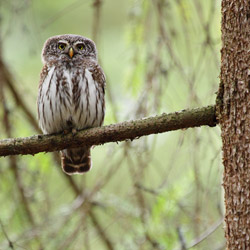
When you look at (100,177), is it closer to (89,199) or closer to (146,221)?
(89,199)

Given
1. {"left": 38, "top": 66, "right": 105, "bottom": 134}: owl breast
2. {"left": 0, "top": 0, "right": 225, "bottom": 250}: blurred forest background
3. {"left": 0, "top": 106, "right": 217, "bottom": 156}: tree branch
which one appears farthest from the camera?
{"left": 38, "top": 66, "right": 105, "bottom": 134}: owl breast

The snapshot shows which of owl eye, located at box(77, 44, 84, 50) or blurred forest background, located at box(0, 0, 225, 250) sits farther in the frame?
owl eye, located at box(77, 44, 84, 50)

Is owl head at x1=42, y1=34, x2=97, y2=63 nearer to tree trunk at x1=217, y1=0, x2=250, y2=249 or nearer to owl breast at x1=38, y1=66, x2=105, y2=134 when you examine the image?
owl breast at x1=38, y1=66, x2=105, y2=134

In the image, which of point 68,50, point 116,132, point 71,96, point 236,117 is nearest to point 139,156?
point 71,96

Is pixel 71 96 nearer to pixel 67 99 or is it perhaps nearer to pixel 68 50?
pixel 67 99

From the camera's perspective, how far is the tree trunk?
2262 mm

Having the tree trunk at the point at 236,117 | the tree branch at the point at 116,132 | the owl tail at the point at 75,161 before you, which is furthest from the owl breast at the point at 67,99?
the tree trunk at the point at 236,117

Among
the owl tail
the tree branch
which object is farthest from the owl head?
the tree branch

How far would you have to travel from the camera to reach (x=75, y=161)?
13.1 ft

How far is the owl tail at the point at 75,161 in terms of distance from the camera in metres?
3.97

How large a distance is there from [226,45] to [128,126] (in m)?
0.65

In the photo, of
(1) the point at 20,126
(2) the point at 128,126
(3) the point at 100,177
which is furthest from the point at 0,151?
(1) the point at 20,126

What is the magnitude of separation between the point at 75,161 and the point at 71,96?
1.86ft

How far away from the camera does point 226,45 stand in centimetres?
241
